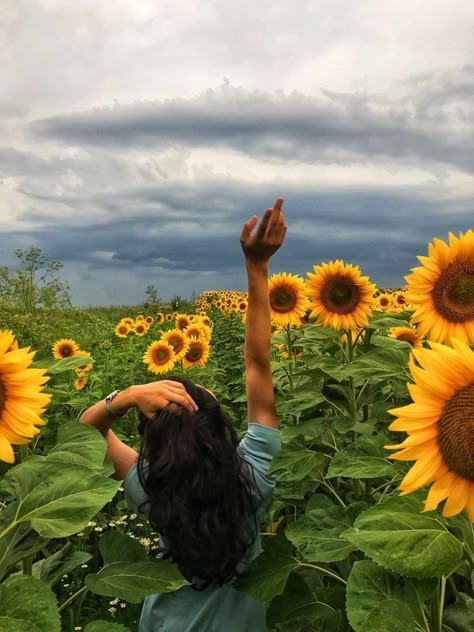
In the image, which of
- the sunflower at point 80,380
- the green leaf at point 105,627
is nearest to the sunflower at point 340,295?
the green leaf at point 105,627

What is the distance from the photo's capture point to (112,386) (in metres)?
8.23

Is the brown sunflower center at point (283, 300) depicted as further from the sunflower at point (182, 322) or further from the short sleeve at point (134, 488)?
the sunflower at point (182, 322)

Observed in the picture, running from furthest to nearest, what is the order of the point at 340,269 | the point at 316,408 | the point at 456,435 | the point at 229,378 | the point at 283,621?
1. the point at 229,378
2. the point at 340,269
3. the point at 316,408
4. the point at 283,621
5. the point at 456,435

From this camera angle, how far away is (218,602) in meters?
2.34

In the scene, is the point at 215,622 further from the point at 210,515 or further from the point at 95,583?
the point at 95,583

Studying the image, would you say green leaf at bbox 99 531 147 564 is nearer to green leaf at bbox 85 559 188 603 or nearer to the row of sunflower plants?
green leaf at bbox 85 559 188 603

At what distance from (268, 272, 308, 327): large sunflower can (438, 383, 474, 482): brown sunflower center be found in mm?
3483

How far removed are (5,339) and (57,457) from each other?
437 mm

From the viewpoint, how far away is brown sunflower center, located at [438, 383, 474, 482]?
139 centimetres

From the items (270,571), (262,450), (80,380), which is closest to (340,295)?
(262,450)

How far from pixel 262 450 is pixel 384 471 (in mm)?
680

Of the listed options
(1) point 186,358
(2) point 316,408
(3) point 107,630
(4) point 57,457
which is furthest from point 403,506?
(1) point 186,358

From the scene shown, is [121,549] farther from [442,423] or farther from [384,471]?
[442,423]

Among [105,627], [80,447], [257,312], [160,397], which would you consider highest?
[257,312]
